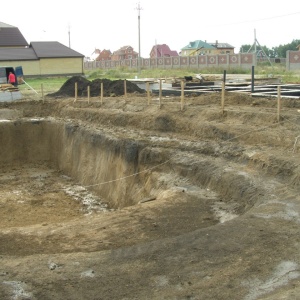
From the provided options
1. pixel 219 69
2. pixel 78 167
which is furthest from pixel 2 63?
pixel 78 167

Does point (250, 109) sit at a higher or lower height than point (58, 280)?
higher

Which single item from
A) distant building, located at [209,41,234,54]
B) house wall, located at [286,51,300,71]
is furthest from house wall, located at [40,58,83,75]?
distant building, located at [209,41,234,54]

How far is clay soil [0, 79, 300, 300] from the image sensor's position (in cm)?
672

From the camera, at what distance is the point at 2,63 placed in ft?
168

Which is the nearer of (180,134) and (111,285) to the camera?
(111,285)

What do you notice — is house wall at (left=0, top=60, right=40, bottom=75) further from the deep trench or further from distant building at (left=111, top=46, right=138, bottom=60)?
distant building at (left=111, top=46, right=138, bottom=60)

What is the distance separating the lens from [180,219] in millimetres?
10266

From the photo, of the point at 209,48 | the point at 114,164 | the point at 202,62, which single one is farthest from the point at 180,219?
the point at 209,48

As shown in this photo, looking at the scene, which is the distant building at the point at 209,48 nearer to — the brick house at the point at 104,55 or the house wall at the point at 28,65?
the brick house at the point at 104,55

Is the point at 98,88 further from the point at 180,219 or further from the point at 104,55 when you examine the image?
the point at 104,55

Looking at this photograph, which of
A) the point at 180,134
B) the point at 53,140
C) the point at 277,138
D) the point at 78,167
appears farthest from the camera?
the point at 53,140

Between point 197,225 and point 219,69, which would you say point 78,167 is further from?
point 219,69

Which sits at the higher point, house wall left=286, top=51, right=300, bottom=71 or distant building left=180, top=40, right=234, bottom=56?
distant building left=180, top=40, right=234, bottom=56

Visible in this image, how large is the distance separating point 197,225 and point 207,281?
129 inches
